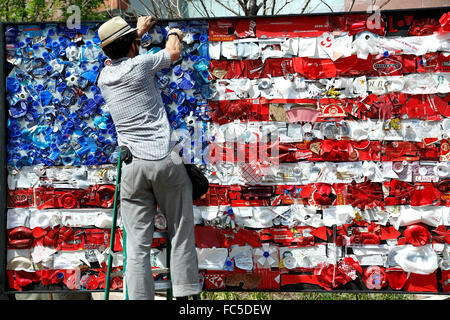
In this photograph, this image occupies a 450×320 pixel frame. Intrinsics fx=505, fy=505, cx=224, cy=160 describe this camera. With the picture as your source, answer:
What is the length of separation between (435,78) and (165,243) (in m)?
2.43

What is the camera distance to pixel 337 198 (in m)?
3.89

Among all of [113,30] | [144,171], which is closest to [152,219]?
[144,171]

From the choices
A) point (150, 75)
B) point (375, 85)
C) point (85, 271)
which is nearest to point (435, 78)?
point (375, 85)

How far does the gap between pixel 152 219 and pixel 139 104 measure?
31.3 inches

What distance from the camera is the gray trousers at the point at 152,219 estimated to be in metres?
3.35

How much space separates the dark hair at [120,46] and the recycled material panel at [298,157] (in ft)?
1.54

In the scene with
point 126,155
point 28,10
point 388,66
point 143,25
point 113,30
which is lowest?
point 126,155

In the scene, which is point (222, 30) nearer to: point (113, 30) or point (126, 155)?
point (113, 30)

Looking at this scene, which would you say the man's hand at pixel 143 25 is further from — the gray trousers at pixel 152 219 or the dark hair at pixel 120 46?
the gray trousers at pixel 152 219

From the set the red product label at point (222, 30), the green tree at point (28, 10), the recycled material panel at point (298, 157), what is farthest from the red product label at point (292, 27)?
the green tree at point (28, 10)

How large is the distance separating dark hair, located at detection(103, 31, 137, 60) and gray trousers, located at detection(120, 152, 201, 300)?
75cm

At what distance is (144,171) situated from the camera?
3.36m

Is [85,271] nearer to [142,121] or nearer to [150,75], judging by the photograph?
[142,121]
